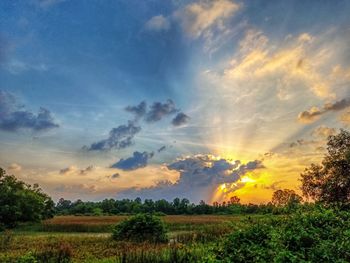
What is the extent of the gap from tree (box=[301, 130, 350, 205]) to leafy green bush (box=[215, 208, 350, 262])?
51.8 feet

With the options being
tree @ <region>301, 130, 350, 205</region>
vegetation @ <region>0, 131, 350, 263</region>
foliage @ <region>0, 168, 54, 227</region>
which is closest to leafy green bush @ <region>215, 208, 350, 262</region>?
vegetation @ <region>0, 131, 350, 263</region>

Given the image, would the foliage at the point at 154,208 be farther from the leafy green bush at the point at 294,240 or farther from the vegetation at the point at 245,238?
the leafy green bush at the point at 294,240

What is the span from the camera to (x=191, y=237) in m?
29.1

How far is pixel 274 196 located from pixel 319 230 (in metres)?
72.8

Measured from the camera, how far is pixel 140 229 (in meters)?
33.3

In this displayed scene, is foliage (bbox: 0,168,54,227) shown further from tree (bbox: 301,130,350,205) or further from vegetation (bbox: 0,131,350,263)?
tree (bbox: 301,130,350,205)

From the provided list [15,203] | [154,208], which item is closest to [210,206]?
[154,208]

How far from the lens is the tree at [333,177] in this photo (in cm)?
3020

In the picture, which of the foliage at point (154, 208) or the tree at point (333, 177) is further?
the foliage at point (154, 208)

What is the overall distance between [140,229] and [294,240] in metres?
21.9

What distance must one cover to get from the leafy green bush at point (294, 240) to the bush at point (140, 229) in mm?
17819

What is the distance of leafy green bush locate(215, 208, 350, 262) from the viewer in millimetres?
11594

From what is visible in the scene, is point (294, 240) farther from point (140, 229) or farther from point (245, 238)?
point (140, 229)

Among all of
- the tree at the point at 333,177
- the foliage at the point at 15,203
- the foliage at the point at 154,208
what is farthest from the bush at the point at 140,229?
the foliage at the point at 154,208
